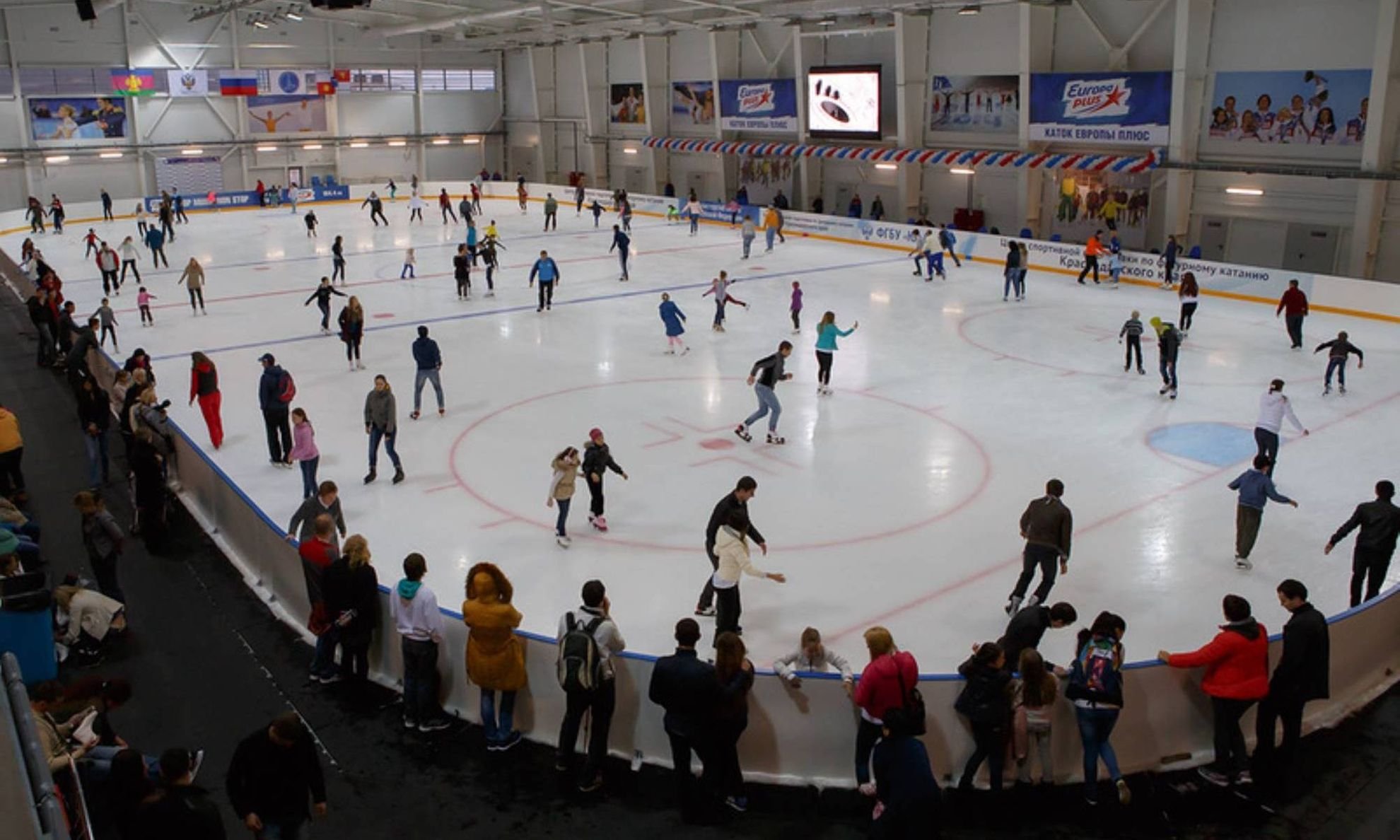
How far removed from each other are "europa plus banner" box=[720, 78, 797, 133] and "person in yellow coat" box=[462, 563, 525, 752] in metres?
35.4

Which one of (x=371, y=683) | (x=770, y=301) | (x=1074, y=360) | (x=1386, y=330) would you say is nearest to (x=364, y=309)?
(x=770, y=301)

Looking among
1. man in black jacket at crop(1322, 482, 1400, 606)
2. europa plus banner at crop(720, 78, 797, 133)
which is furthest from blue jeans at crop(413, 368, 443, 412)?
europa plus banner at crop(720, 78, 797, 133)

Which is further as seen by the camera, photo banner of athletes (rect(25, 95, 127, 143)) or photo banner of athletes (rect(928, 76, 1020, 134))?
photo banner of athletes (rect(25, 95, 127, 143))

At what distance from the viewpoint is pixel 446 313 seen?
23562 millimetres

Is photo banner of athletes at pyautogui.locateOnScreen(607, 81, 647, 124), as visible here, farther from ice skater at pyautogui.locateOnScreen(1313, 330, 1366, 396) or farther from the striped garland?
ice skater at pyautogui.locateOnScreen(1313, 330, 1366, 396)

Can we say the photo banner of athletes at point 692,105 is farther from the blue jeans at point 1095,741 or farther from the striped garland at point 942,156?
the blue jeans at point 1095,741

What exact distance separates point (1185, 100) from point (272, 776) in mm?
29008

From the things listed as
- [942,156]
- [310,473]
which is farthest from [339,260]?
[942,156]

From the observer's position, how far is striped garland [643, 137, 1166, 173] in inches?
1184

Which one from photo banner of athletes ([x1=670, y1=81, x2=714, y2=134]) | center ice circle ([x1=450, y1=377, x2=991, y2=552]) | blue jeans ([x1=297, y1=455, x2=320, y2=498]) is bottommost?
center ice circle ([x1=450, y1=377, x2=991, y2=552])

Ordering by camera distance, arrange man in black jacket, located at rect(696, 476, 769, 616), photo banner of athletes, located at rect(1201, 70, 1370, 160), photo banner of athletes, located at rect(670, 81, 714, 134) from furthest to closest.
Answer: photo banner of athletes, located at rect(670, 81, 714, 134) < photo banner of athletes, located at rect(1201, 70, 1370, 160) < man in black jacket, located at rect(696, 476, 769, 616)

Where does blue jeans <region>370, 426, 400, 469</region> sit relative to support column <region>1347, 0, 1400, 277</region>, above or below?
below

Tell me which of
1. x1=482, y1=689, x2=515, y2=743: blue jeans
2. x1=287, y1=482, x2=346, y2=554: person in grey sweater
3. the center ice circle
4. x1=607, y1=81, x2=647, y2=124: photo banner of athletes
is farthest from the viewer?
x1=607, y1=81, x2=647, y2=124: photo banner of athletes

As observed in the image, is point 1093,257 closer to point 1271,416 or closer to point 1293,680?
point 1271,416
